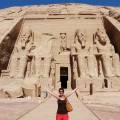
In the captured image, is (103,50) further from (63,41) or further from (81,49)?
(63,41)

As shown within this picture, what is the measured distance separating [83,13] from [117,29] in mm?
3818

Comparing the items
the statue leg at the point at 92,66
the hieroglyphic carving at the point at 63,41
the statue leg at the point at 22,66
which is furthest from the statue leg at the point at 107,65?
the statue leg at the point at 22,66

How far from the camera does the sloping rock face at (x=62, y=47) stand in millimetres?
21734

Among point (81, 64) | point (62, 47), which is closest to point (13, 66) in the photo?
point (62, 47)

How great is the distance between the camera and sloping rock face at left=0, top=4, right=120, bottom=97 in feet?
71.3

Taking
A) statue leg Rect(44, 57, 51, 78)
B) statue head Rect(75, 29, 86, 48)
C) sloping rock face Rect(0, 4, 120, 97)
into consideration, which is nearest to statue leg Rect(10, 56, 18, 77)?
sloping rock face Rect(0, 4, 120, 97)

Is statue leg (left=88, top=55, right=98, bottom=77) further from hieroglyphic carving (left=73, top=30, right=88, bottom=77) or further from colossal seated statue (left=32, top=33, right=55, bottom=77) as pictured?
colossal seated statue (left=32, top=33, right=55, bottom=77)

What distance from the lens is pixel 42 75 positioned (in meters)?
21.5

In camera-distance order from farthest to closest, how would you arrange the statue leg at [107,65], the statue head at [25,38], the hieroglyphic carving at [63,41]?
the hieroglyphic carving at [63,41]
the statue head at [25,38]
the statue leg at [107,65]

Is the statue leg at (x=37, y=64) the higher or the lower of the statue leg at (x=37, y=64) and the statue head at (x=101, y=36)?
the lower

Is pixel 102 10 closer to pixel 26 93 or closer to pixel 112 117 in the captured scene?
pixel 26 93

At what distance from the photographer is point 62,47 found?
2397 cm

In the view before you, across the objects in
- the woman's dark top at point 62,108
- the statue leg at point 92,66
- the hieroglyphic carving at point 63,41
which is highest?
the hieroglyphic carving at point 63,41

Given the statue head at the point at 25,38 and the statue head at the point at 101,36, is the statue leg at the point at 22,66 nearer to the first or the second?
the statue head at the point at 25,38
